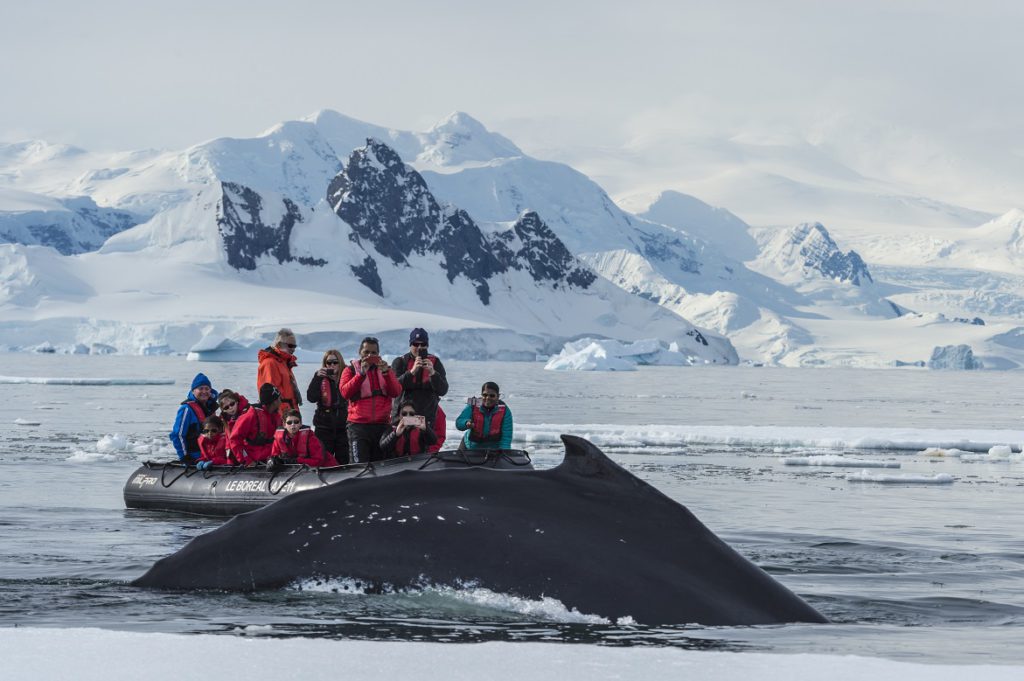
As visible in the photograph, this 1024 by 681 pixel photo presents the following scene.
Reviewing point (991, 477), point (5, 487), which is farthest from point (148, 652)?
point (991, 477)

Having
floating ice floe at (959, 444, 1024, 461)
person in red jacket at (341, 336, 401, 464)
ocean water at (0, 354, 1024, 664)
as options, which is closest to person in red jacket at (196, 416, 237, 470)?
ocean water at (0, 354, 1024, 664)

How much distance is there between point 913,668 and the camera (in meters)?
6.04

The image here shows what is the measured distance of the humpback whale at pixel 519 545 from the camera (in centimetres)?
652

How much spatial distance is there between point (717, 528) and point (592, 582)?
7.06 m

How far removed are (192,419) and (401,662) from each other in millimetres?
10542

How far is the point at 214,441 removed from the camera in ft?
51.9

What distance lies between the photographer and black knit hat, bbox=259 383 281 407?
1474 cm

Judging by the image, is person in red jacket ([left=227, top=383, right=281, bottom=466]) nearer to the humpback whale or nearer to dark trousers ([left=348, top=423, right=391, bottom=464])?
dark trousers ([left=348, top=423, right=391, bottom=464])

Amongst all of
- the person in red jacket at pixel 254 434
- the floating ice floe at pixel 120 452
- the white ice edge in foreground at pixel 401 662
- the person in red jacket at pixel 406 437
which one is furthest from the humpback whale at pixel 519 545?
the floating ice floe at pixel 120 452

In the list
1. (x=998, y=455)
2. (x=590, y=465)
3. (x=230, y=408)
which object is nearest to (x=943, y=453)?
(x=998, y=455)

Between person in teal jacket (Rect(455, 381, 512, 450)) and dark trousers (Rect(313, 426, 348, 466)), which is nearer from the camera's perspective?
person in teal jacket (Rect(455, 381, 512, 450))

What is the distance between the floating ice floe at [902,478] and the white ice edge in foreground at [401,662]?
13.4 m

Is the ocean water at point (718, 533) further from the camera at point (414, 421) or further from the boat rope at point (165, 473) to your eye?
the camera at point (414, 421)

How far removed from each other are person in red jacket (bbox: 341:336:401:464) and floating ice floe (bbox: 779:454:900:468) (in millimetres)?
10882
